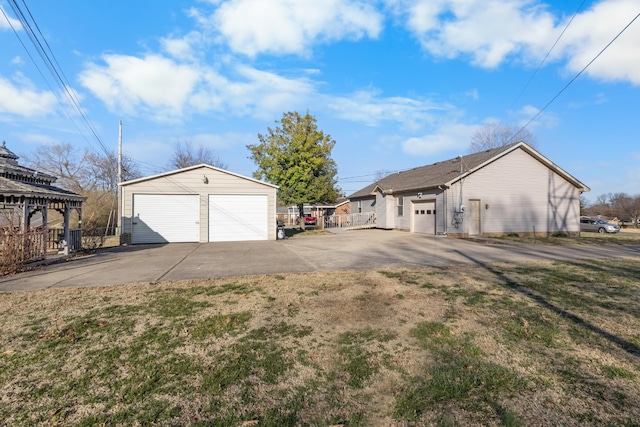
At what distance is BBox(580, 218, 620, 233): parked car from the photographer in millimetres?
24795

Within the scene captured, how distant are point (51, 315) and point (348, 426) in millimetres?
4965

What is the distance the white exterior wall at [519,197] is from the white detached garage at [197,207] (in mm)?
10988

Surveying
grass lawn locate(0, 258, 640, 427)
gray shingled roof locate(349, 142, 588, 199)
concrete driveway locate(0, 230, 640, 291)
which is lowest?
grass lawn locate(0, 258, 640, 427)

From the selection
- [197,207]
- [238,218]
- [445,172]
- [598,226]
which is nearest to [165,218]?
[197,207]

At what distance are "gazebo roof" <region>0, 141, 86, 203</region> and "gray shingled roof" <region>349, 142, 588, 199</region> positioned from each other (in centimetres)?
1763

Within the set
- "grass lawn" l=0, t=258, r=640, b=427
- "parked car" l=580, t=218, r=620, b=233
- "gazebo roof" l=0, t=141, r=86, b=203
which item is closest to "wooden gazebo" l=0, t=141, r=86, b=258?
"gazebo roof" l=0, t=141, r=86, b=203

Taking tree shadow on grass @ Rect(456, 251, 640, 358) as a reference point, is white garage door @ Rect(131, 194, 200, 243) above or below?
above

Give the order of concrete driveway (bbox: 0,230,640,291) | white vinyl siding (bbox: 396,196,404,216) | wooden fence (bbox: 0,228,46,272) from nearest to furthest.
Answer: concrete driveway (bbox: 0,230,640,291), wooden fence (bbox: 0,228,46,272), white vinyl siding (bbox: 396,196,404,216)

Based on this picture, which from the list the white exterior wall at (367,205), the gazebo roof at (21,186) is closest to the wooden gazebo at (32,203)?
the gazebo roof at (21,186)

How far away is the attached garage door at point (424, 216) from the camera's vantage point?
1933 centimetres

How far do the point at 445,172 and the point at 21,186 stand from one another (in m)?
20.3

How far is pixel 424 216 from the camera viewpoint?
20203 millimetres

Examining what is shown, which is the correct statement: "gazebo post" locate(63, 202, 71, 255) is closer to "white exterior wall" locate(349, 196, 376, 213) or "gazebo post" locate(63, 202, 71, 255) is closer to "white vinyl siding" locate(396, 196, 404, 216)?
"white vinyl siding" locate(396, 196, 404, 216)

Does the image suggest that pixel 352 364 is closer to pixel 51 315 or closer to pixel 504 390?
pixel 504 390
